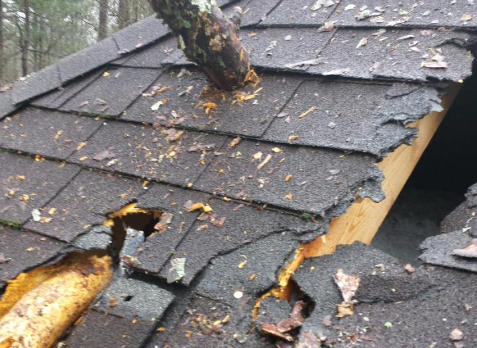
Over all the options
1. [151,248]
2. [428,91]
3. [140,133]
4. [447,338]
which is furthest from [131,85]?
[447,338]

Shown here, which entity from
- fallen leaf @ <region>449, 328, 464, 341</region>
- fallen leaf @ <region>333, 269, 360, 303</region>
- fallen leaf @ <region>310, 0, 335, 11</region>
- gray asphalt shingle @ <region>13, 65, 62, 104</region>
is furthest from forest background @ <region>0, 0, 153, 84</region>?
fallen leaf @ <region>449, 328, 464, 341</region>

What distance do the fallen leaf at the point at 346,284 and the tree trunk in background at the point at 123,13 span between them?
26.7ft

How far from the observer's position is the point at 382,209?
6.18ft

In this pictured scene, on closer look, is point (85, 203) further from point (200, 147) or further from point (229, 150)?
point (229, 150)

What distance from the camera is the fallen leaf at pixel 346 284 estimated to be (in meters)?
1.31

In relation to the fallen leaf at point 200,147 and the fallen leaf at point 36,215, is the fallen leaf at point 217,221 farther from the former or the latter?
the fallen leaf at point 36,215

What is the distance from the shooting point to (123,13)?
27.8 ft

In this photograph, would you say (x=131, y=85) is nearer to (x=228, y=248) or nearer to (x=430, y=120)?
(x=228, y=248)

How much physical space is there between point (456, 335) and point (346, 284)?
33cm

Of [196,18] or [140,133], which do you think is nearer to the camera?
[196,18]

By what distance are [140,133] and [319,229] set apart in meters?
1.11

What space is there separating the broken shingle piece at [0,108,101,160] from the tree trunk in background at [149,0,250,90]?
0.70 metres

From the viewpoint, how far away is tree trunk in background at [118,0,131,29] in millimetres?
→ 8438

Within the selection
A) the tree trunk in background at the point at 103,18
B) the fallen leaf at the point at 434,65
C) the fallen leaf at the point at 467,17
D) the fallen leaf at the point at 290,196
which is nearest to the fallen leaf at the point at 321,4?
the fallen leaf at the point at 467,17
